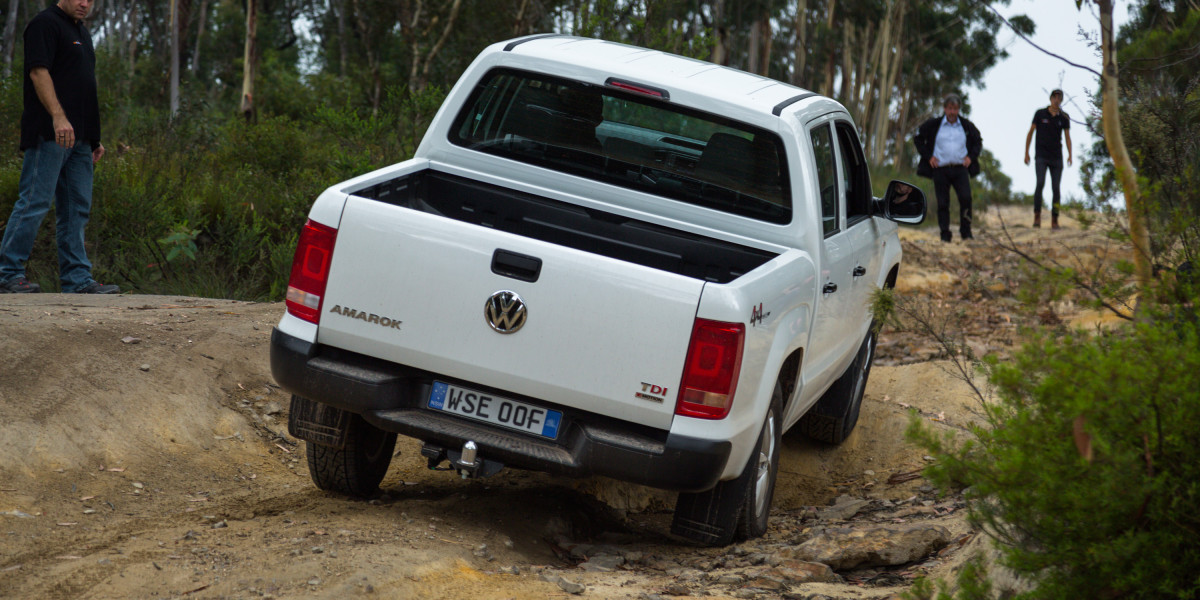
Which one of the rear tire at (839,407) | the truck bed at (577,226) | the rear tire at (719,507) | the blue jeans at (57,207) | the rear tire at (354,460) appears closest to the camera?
the rear tire at (719,507)

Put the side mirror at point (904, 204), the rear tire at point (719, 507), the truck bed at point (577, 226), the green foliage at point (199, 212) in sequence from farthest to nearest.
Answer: the green foliage at point (199, 212) < the side mirror at point (904, 204) < the truck bed at point (577, 226) < the rear tire at point (719, 507)

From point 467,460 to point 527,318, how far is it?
22.5 inches

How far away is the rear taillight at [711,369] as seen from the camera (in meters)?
3.83

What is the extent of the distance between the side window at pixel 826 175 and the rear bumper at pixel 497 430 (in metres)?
1.63

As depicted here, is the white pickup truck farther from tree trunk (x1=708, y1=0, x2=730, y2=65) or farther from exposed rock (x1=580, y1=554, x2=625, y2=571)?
tree trunk (x1=708, y1=0, x2=730, y2=65)

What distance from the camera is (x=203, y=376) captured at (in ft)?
20.2

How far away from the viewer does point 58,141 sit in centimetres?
702

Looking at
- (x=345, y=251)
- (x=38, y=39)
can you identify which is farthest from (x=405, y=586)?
(x=38, y=39)

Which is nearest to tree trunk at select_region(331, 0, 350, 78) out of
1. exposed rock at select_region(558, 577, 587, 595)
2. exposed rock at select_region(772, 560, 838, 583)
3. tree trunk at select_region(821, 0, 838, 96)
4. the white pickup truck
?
tree trunk at select_region(821, 0, 838, 96)

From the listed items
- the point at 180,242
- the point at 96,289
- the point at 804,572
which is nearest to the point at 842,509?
the point at 804,572

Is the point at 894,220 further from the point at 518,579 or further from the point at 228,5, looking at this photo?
the point at 228,5

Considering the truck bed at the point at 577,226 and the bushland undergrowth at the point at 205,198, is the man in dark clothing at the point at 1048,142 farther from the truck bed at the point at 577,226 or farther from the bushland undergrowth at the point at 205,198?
the truck bed at the point at 577,226

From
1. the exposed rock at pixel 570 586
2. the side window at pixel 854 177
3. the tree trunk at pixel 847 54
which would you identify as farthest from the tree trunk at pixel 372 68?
the exposed rock at pixel 570 586

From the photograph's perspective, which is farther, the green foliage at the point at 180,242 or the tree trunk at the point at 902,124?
the tree trunk at the point at 902,124
